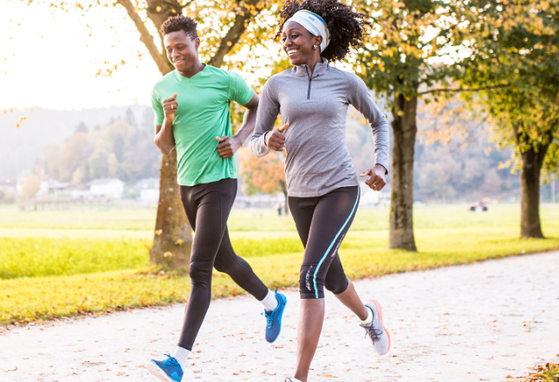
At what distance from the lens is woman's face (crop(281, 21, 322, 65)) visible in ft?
11.8

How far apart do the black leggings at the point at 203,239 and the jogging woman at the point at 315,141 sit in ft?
1.48

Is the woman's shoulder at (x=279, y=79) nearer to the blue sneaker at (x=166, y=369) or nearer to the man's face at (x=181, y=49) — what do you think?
the man's face at (x=181, y=49)

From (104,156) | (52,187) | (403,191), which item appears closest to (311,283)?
(403,191)

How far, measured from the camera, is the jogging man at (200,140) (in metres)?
3.81

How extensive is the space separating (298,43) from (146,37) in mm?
6200

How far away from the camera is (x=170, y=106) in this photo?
3.77 meters

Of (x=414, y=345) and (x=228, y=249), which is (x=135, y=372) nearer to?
(x=228, y=249)

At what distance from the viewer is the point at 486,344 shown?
15.8 ft

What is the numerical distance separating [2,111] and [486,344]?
8397 mm

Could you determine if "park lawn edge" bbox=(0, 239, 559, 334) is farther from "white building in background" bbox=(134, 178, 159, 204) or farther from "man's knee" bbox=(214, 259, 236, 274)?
"white building in background" bbox=(134, 178, 159, 204)

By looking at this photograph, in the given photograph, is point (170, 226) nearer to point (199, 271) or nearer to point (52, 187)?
point (199, 271)

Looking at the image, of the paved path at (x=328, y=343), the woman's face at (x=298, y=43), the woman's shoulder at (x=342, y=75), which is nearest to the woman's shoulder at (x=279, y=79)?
the woman's face at (x=298, y=43)

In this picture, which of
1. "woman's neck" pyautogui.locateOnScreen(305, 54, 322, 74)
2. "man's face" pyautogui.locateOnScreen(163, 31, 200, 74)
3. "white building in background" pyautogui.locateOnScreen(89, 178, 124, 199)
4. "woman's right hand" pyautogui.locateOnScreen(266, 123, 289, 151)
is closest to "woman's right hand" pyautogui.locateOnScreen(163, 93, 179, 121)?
"man's face" pyautogui.locateOnScreen(163, 31, 200, 74)

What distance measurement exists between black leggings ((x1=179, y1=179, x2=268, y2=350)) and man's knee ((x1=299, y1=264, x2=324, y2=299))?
71 centimetres
